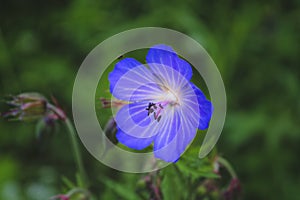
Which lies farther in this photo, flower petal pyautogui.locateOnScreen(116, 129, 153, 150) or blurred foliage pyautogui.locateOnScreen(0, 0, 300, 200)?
blurred foliage pyautogui.locateOnScreen(0, 0, 300, 200)

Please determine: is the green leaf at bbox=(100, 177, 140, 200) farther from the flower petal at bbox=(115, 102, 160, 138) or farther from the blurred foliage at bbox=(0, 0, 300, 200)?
the blurred foliage at bbox=(0, 0, 300, 200)

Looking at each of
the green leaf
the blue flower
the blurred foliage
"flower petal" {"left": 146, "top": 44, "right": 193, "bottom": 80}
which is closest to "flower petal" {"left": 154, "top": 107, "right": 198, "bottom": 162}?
the blue flower

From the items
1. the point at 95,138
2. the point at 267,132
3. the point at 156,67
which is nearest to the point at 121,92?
the point at 156,67

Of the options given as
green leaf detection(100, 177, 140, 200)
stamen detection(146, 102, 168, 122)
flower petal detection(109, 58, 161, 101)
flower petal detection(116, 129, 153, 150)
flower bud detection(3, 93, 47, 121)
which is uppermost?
flower petal detection(109, 58, 161, 101)

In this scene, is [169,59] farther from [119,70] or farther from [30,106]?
[30,106]

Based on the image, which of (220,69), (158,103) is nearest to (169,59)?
(158,103)

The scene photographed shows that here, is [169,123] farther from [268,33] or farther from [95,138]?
[268,33]

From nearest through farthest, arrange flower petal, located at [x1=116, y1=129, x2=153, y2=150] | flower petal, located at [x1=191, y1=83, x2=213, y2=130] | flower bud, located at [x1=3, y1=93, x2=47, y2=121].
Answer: flower petal, located at [x1=191, y1=83, x2=213, y2=130] < flower petal, located at [x1=116, y1=129, x2=153, y2=150] < flower bud, located at [x1=3, y1=93, x2=47, y2=121]

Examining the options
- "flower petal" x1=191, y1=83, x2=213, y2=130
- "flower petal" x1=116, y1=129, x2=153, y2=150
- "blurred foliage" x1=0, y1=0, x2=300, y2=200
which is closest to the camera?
"flower petal" x1=191, y1=83, x2=213, y2=130
